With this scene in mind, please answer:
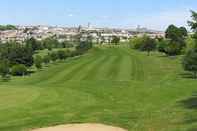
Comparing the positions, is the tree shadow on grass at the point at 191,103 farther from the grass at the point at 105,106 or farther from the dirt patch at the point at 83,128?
the dirt patch at the point at 83,128

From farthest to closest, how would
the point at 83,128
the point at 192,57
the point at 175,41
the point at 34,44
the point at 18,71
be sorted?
the point at 34,44, the point at 175,41, the point at 18,71, the point at 192,57, the point at 83,128

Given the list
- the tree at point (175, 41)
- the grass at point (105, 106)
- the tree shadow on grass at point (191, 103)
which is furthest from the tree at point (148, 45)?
the tree shadow on grass at point (191, 103)

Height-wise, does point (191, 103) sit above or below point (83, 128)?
below

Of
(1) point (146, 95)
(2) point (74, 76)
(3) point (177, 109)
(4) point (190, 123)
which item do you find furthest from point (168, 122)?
(2) point (74, 76)

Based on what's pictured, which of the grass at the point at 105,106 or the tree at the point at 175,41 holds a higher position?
the grass at the point at 105,106

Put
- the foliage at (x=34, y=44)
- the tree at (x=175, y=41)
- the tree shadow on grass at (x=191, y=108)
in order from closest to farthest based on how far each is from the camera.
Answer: the tree shadow on grass at (x=191, y=108) < the tree at (x=175, y=41) < the foliage at (x=34, y=44)

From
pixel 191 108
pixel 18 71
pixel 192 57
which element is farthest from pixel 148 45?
pixel 191 108

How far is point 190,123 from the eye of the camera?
73.7ft

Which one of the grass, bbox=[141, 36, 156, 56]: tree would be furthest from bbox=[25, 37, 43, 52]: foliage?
the grass

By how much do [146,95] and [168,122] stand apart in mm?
12012

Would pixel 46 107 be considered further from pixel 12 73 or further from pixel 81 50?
pixel 81 50

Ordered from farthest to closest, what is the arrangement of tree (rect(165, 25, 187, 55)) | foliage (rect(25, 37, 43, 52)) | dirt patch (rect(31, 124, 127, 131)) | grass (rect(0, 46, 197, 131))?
foliage (rect(25, 37, 43, 52)), tree (rect(165, 25, 187, 55)), grass (rect(0, 46, 197, 131)), dirt patch (rect(31, 124, 127, 131))

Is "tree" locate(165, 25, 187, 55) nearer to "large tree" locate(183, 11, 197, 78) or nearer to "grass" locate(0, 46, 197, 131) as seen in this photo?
"large tree" locate(183, 11, 197, 78)

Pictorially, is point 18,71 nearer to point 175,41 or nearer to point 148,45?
point 175,41
